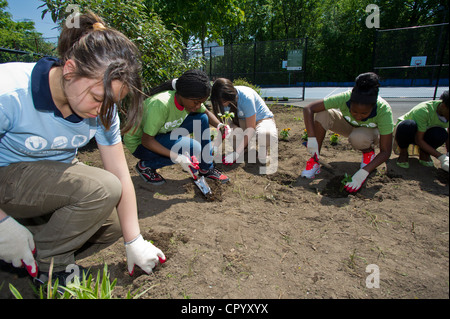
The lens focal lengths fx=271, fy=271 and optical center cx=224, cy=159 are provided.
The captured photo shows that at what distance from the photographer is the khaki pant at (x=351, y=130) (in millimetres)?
2818

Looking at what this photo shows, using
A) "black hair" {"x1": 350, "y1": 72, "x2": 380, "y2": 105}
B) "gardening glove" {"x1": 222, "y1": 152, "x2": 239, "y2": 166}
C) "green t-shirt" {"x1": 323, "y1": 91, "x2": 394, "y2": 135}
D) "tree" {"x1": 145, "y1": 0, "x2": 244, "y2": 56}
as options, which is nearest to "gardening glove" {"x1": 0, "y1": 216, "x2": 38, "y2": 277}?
"gardening glove" {"x1": 222, "y1": 152, "x2": 239, "y2": 166}

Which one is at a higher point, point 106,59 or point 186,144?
point 106,59

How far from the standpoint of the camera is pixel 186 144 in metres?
2.77

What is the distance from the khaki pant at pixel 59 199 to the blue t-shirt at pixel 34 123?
0.09m

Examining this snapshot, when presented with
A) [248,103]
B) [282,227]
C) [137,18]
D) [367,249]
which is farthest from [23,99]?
[137,18]

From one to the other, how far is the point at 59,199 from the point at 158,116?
121 centimetres

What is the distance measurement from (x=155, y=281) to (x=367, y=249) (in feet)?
3.54

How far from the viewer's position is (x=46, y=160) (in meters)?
1.48

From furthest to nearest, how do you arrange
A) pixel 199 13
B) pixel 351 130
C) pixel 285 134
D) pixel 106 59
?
pixel 199 13
pixel 285 134
pixel 351 130
pixel 106 59

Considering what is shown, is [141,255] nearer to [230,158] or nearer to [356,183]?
[356,183]

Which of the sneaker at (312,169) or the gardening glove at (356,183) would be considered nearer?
the gardening glove at (356,183)

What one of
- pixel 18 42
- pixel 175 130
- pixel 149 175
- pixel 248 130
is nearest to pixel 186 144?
pixel 175 130

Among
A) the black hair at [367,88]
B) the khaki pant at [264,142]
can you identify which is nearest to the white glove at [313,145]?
the khaki pant at [264,142]

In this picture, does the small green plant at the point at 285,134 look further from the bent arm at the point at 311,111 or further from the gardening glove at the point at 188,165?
the gardening glove at the point at 188,165
